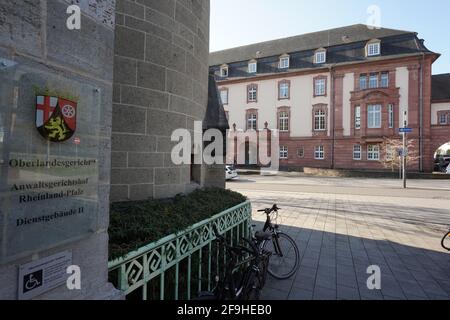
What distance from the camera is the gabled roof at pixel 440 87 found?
32400mm

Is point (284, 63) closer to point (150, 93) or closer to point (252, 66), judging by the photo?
point (252, 66)

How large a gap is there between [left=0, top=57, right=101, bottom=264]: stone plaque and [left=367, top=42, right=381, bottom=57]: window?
120 ft

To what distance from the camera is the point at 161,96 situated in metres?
4.51

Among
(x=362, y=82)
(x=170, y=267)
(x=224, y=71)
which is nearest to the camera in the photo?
(x=170, y=267)

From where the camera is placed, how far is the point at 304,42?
38.4 meters

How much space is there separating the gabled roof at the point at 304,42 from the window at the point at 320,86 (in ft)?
17.1

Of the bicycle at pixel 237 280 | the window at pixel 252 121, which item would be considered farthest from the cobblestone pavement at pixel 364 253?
the window at pixel 252 121

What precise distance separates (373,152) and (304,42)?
18166mm

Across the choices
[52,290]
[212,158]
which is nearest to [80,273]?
[52,290]

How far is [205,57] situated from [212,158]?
228 cm

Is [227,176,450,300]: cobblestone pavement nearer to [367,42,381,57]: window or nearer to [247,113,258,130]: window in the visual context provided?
[367,42,381,57]: window

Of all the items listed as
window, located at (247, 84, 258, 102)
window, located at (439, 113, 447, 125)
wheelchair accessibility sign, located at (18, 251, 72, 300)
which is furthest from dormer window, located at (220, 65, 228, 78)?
wheelchair accessibility sign, located at (18, 251, 72, 300)

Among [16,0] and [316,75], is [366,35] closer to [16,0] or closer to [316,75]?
[316,75]

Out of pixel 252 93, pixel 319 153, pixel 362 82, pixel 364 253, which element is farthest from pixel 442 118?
pixel 364 253
